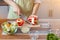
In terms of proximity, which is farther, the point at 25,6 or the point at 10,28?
the point at 25,6

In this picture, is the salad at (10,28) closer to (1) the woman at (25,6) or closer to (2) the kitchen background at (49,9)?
(1) the woman at (25,6)

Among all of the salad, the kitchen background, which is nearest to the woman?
the salad

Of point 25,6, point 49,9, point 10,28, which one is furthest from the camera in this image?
point 49,9

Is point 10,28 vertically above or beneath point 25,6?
beneath

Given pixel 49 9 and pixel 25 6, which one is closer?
pixel 25 6

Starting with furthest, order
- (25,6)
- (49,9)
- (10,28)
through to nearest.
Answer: (49,9)
(25,6)
(10,28)

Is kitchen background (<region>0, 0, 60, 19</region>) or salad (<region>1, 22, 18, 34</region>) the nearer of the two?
salad (<region>1, 22, 18, 34</region>)

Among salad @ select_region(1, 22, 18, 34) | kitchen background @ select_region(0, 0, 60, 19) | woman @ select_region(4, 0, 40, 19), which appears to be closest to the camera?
salad @ select_region(1, 22, 18, 34)

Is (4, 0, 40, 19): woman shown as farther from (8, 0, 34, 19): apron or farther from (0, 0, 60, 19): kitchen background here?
(0, 0, 60, 19): kitchen background

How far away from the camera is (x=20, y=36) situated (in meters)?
1.30

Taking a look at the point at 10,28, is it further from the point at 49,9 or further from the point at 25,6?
the point at 49,9

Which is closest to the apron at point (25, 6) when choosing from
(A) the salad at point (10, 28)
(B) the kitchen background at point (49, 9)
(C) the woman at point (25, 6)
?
(C) the woman at point (25, 6)

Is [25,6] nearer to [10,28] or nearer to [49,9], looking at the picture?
[10,28]

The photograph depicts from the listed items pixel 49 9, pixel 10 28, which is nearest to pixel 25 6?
pixel 10 28
